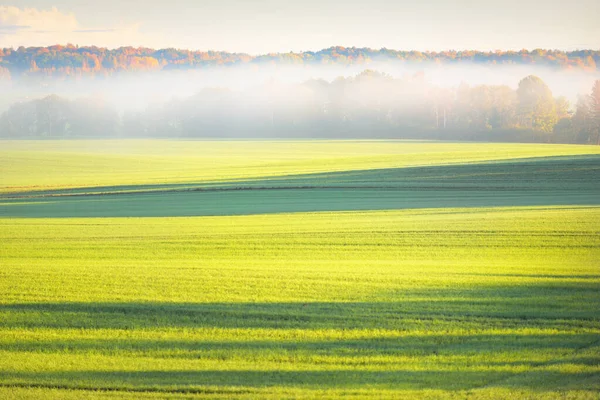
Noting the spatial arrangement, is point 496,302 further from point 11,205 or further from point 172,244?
point 11,205

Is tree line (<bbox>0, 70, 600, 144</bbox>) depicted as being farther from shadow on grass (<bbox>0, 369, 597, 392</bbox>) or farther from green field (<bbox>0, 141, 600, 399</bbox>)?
shadow on grass (<bbox>0, 369, 597, 392</bbox>)

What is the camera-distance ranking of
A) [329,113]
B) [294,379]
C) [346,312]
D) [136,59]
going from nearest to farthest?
[294,379]
[346,312]
[329,113]
[136,59]

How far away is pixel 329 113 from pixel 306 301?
4311 inches

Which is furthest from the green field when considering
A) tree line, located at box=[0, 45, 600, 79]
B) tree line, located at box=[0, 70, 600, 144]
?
tree line, located at box=[0, 45, 600, 79]

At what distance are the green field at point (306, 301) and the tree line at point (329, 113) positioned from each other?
75254mm

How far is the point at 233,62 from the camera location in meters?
170

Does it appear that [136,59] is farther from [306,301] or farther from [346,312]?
[346,312]

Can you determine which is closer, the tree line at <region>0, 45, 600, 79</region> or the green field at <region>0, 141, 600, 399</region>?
the green field at <region>0, 141, 600, 399</region>

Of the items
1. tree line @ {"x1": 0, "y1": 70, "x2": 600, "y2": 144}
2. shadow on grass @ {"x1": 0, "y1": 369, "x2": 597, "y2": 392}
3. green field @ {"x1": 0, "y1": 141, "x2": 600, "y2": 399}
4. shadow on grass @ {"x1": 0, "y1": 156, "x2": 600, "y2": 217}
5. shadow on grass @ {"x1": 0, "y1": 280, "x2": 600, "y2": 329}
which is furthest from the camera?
tree line @ {"x1": 0, "y1": 70, "x2": 600, "y2": 144}

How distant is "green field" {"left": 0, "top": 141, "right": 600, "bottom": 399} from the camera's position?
31.8 feet

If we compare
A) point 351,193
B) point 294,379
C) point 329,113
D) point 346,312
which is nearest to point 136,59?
point 329,113

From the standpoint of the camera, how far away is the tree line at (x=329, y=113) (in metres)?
103

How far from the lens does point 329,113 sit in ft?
398

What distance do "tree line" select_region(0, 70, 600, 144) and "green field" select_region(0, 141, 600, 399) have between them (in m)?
75.3
